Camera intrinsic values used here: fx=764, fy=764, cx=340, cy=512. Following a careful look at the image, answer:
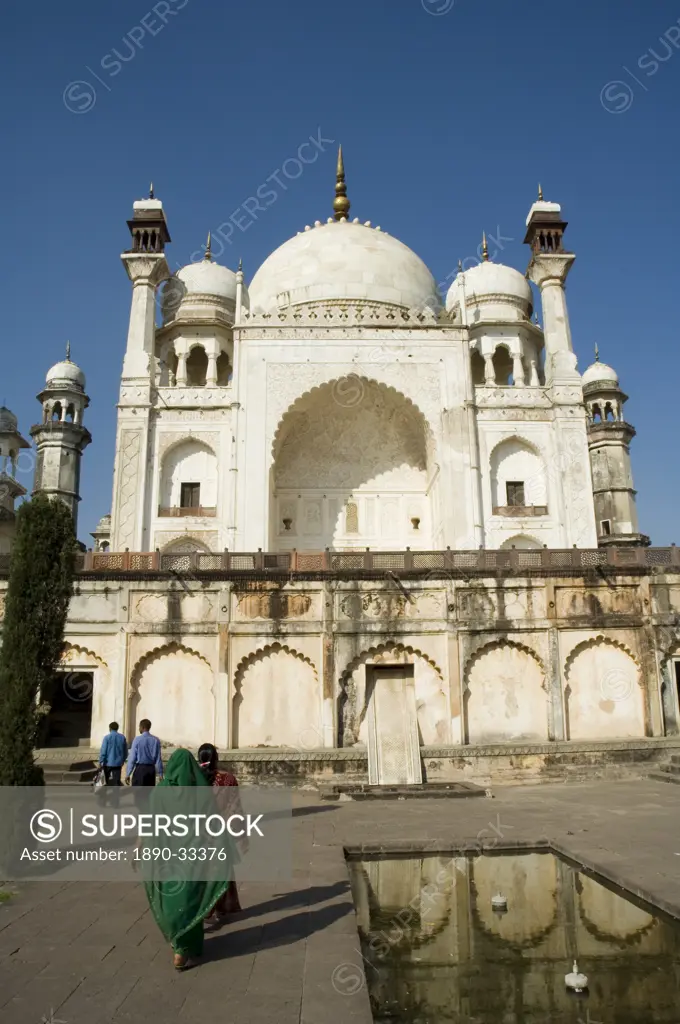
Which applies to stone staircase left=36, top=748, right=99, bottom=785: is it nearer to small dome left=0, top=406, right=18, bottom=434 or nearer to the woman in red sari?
the woman in red sari

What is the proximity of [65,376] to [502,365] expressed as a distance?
62.2ft

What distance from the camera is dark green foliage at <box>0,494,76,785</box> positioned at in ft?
26.9

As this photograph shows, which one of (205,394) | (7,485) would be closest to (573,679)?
(205,394)

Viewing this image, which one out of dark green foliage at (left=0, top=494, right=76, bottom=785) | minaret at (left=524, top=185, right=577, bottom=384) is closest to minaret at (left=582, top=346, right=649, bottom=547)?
minaret at (left=524, top=185, right=577, bottom=384)

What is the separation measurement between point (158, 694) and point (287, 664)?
2.94m

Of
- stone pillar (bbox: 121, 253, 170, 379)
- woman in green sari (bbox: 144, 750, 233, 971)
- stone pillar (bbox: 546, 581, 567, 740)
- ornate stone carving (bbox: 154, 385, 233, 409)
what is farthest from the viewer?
stone pillar (bbox: 121, 253, 170, 379)

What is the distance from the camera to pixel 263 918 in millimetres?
6250

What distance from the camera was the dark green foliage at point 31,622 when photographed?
8211mm

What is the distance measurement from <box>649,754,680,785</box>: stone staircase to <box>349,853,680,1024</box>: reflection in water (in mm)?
7429

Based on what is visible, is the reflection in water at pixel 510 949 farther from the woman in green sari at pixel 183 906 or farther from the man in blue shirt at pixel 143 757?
the man in blue shirt at pixel 143 757

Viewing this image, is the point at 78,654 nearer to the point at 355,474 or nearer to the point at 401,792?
the point at 401,792

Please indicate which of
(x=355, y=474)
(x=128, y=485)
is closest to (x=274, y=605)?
(x=128, y=485)

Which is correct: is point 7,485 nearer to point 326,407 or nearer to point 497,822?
point 326,407

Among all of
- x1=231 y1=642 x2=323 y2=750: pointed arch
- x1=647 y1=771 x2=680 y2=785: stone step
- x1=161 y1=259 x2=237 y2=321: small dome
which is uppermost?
x1=161 y1=259 x2=237 y2=321: small dome
